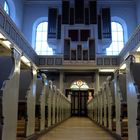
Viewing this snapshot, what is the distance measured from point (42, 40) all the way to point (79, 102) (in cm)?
576

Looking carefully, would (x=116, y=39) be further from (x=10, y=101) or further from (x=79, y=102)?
(x=10, y=101)

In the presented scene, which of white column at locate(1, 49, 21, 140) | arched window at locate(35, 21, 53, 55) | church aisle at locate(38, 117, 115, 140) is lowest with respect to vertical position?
→ church aisle at locate(38, 117, 115, 140)

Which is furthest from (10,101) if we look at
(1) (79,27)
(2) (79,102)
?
(2) (79,102)

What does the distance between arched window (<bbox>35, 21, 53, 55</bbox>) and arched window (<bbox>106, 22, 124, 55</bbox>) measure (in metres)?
4.66

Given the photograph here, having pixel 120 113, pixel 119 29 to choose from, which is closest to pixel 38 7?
pixel 119 29

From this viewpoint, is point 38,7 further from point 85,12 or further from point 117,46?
point 117,46

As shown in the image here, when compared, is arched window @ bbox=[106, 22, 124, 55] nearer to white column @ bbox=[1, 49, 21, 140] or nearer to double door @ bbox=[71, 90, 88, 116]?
double door @ bbox=[71, 90, 88, 116]

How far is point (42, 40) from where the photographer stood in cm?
1902

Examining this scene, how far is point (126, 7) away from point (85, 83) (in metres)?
6.81

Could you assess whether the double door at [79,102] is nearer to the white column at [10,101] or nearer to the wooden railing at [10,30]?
the wooden railing at [10,30]

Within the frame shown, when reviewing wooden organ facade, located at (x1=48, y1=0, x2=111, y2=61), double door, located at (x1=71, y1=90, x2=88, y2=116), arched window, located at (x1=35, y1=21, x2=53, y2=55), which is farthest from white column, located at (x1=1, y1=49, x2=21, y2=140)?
double door, located at (x1=71, y1=90, x2=88, y2=116)

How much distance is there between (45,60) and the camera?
17.5m

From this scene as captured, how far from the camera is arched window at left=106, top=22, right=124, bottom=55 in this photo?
18.6 m

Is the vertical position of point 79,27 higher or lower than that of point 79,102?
higher
